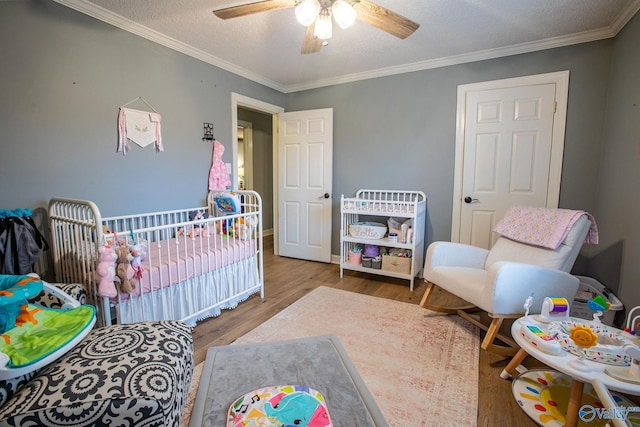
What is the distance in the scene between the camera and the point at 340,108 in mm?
3678

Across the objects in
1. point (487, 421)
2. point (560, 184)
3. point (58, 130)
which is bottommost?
point (487, 421)

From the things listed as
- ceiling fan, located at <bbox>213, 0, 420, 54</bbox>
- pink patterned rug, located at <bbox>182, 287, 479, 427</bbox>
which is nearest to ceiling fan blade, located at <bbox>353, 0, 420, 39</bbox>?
ceiling fan, located at <bbox>213, 0, 420, 54</bbox>

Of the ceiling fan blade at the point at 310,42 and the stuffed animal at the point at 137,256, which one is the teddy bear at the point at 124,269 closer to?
the stuffed animal at the point at 137,256

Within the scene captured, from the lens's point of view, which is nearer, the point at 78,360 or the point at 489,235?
the point at 78,360

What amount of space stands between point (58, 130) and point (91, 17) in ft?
2.79

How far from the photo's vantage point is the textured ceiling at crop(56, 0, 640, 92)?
208 centimetres

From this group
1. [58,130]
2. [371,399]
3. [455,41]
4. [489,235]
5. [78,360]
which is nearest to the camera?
[78,360]

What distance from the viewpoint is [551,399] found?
1.49 metres

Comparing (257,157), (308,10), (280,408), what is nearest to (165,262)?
(280,408)

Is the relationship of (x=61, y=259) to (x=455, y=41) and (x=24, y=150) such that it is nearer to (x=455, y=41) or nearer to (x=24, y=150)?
(x=24, y=150)

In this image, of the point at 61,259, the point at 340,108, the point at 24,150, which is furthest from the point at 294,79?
the point at 61,259

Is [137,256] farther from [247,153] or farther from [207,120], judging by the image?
[247,153]

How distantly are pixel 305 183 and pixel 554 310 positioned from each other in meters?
2.84

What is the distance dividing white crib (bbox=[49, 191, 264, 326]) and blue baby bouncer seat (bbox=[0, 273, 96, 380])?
1.21 ft
